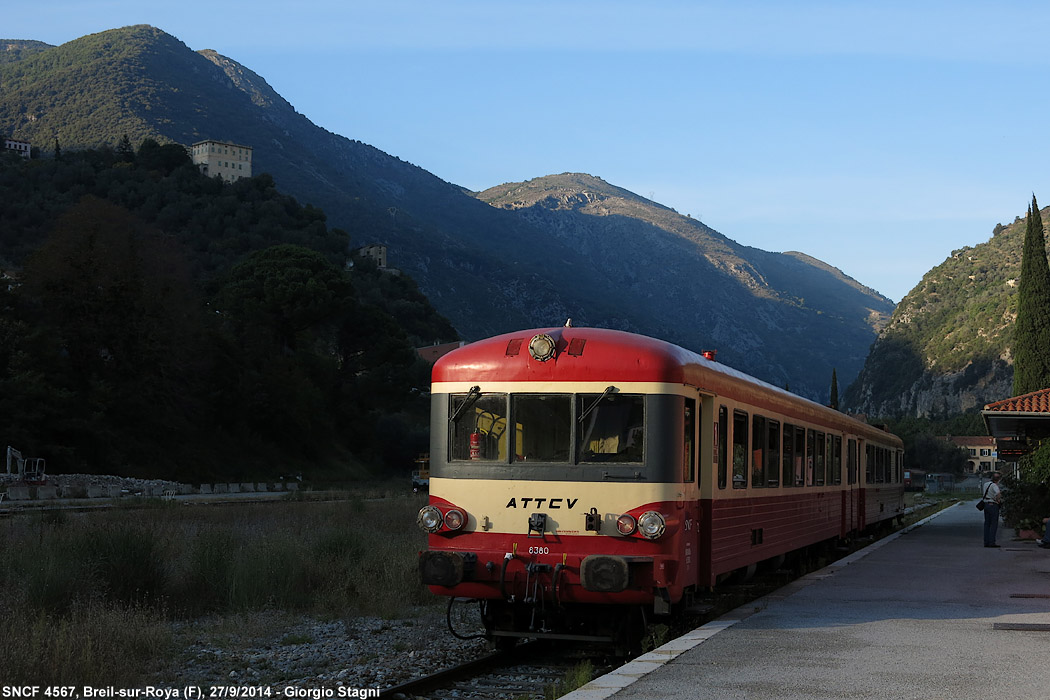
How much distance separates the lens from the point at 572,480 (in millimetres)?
9594

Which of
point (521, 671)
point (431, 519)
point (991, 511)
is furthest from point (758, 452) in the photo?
point (991, 511)

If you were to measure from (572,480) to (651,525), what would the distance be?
770 mm

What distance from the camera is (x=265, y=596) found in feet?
41.9

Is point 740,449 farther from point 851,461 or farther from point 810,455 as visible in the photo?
point 851,461

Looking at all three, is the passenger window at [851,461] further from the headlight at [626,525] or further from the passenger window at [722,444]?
the headlight at [626,525]

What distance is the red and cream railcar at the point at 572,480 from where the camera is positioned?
9.43 metres

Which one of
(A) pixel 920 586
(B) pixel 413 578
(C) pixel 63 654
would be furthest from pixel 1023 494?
(C) pixel 63 654

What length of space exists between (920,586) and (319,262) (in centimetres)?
5849

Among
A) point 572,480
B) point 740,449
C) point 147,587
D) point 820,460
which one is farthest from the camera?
point 820,460

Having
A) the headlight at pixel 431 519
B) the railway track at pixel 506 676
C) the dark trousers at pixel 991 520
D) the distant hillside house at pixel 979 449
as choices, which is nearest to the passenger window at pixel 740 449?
the railway track at pixel 506 676

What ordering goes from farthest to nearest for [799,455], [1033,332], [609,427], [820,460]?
[1033,332] → [820,460] → [799,455] → [609,427]

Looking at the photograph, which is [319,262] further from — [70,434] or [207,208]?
[207,208]

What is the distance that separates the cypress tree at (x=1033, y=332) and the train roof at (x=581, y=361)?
840 inches

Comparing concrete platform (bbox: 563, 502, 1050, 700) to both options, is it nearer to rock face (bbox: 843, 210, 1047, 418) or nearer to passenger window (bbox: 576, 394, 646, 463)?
passenger window (bbox: 576, 394, 646, 463)
